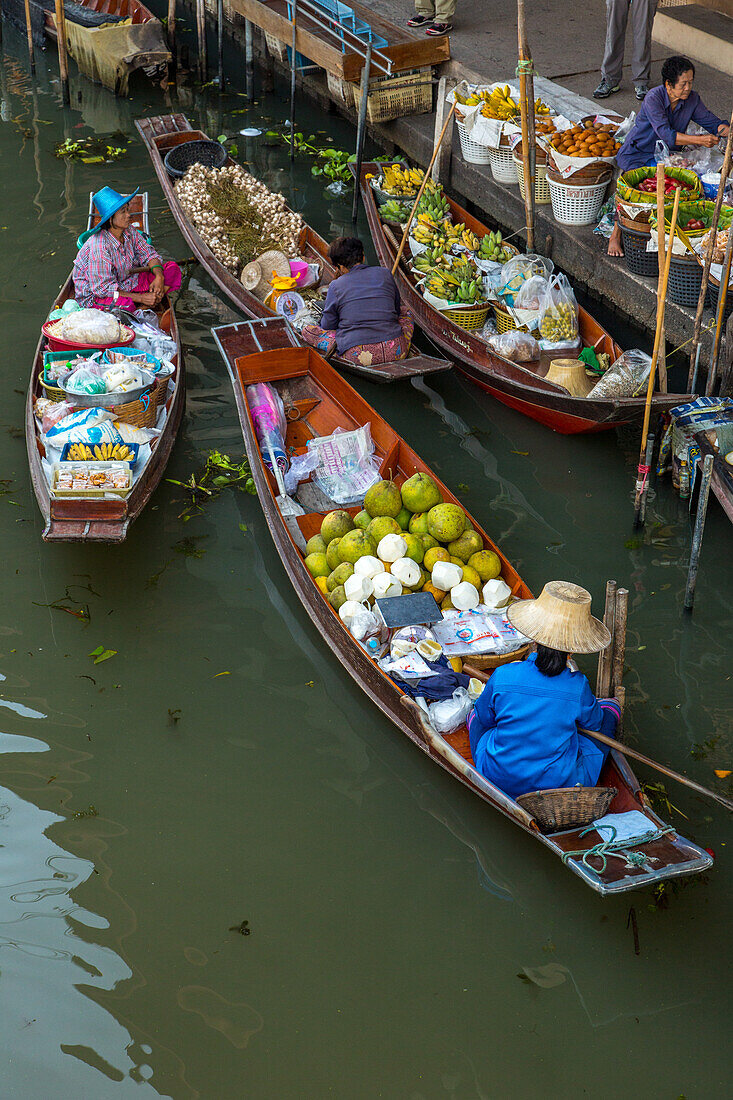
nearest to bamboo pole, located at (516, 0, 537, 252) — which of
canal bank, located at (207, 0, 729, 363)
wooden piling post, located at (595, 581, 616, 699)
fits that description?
canal bank, located at (207, 0, 729, 363)

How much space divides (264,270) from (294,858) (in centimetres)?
531

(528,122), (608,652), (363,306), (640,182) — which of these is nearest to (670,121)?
(640,182)

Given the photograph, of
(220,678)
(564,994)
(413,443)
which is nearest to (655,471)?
(413,443)

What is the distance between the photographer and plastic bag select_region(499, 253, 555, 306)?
23.7ft

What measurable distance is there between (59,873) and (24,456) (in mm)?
3223

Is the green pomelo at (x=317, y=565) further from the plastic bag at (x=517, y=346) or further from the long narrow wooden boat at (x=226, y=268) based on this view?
the plastic bag at (x=517, y=346)

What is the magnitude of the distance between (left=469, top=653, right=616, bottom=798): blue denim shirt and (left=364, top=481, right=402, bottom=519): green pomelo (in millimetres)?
1563

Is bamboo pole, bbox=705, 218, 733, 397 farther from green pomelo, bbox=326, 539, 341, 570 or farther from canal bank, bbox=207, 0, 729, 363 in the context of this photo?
green pomelo, bbox=326, 539, 341, 570

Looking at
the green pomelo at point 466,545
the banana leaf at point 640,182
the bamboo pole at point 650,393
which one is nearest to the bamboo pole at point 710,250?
the bamboo pole at point 650,393

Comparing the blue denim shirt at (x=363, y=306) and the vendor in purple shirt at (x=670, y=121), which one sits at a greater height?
the vendor in purple shirt at (x=670, y=121)

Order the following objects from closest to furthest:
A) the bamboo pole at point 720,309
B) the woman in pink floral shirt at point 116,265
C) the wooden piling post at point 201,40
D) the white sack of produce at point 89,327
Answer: the bamboo pole at point 720,309 < the white sack of produce at point 89,327 < the woman in pink floral shirt at point 116,265 < the wooden piling post at point 201,40

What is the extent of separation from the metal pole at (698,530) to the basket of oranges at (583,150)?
361cm

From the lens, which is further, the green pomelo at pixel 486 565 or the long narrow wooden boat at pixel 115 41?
the long narrow wooden boat at pixel 115 41

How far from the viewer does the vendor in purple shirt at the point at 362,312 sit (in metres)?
6.78
